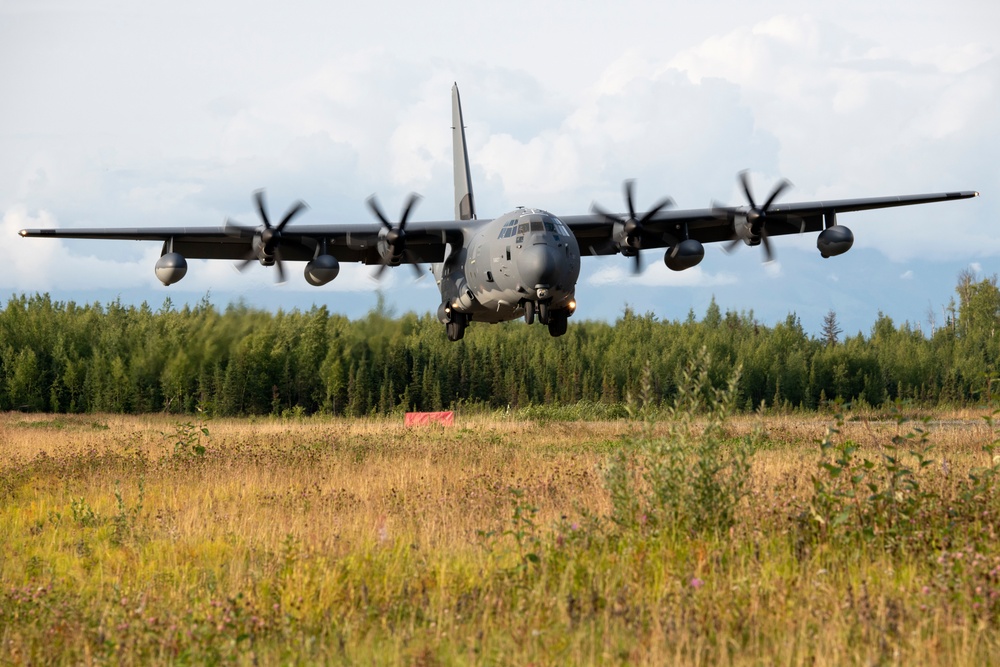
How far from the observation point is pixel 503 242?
23.3m

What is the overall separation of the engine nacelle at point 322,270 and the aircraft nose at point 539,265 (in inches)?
230

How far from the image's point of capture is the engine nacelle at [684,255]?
26656mm

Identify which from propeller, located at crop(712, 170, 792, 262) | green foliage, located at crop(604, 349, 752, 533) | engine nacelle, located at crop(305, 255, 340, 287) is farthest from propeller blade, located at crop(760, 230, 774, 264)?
green foliage, located at crop(604, 349, 752, 533)

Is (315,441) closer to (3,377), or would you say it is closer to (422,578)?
(422,578)

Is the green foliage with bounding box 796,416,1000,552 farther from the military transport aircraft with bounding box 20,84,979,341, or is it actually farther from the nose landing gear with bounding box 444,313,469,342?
the nose landing gear with bounding box 444,313,469,342

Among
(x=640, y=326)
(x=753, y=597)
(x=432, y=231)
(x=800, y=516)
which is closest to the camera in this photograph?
(x=753, y=597)

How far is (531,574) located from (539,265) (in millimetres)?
15430

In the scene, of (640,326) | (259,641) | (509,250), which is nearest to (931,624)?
(259,641)

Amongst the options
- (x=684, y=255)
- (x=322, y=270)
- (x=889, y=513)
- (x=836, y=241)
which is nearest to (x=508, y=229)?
(x=322, y=270)

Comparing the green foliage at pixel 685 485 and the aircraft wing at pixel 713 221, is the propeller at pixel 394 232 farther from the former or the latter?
the green foliage at pixel 685 485

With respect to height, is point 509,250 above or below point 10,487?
above

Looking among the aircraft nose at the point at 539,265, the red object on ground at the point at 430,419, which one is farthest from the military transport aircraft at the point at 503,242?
the red object on ground at the point at 430,419

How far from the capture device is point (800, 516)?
7.93 metres

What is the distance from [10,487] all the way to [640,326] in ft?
196
